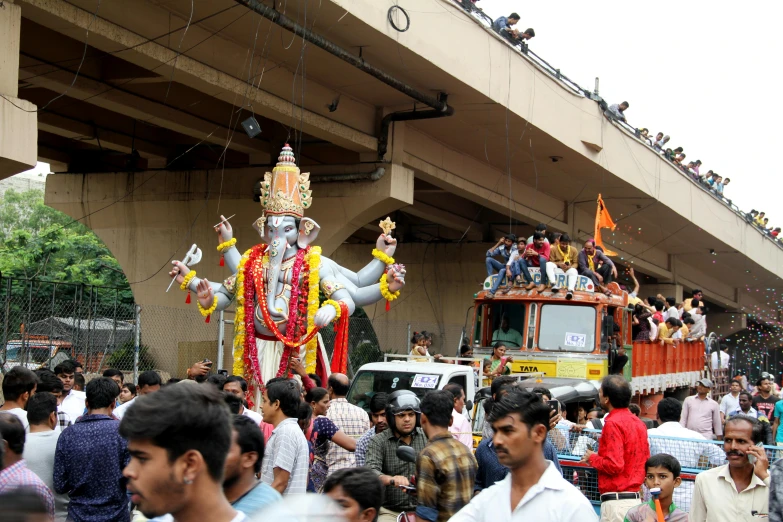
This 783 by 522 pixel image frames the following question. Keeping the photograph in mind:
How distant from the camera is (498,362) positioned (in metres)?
16.0

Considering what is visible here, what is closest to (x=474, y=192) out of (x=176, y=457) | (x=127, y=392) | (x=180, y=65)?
(x=180, y=65)

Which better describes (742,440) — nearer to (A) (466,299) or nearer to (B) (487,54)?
(B) (487,54)

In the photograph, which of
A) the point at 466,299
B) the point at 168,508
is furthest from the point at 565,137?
the point at 168,508

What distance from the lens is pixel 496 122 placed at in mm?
20719

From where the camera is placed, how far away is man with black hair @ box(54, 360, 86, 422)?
9039mm

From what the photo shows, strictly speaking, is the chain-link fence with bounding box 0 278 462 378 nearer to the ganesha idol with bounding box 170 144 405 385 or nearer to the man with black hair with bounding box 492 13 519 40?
the ganesha idol with bounding box 170 144 405 385

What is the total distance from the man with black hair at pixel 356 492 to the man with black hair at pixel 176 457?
146cm

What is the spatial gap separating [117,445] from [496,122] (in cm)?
1563

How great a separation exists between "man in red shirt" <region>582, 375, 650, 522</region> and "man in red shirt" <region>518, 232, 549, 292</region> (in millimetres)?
9740

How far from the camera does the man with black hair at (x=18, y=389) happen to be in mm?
6879

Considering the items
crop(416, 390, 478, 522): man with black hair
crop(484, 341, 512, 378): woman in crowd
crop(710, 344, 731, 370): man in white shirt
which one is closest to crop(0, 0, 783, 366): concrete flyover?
crop(710, 344, 731, 370): man in white shirt

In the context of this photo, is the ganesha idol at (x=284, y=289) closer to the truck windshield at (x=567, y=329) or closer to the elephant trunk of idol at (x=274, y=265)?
the elephant trunk of idol at (x=274, y=265)

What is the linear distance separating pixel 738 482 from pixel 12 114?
898 centimetres

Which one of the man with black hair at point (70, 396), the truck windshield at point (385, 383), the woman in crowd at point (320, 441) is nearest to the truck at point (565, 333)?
the truck windshield at point (385, 383)
